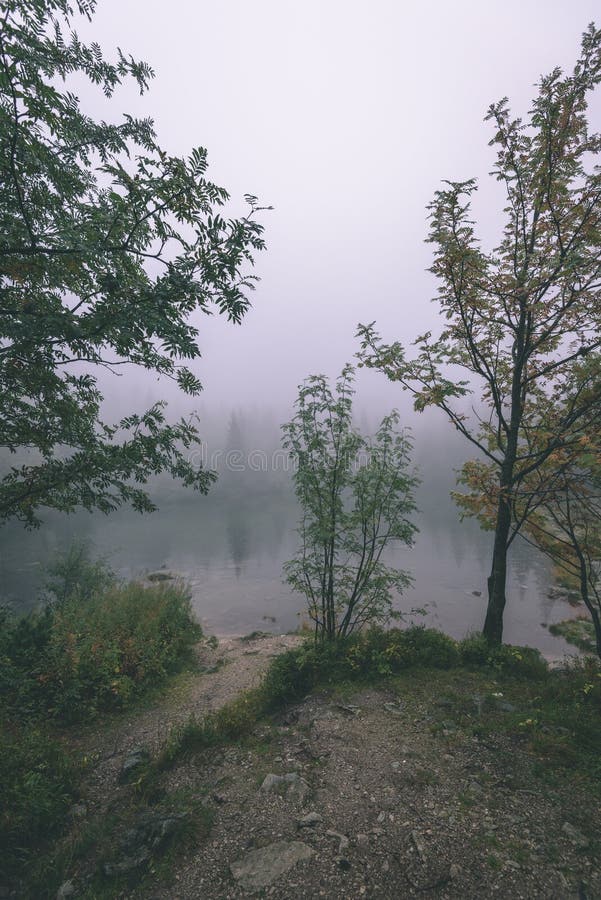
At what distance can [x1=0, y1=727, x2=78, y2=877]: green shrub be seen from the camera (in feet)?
13.9

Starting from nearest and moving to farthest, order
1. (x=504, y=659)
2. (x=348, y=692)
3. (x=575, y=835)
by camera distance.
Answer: (x=575, y=835), (x=348, y=692), (x=504, y=659)

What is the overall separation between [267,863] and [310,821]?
618mm

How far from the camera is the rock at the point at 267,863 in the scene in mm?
3373

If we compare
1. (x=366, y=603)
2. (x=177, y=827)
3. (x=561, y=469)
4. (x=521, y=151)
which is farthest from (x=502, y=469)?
(x=177, y=827)

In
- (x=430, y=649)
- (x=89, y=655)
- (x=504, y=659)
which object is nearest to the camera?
(x=504, y=659)

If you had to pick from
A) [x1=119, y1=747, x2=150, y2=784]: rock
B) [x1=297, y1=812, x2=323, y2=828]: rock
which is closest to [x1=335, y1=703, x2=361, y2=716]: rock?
[x1=297, y1=812, x2=323, y2=828]: rock

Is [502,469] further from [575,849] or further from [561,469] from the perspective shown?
[575,849]

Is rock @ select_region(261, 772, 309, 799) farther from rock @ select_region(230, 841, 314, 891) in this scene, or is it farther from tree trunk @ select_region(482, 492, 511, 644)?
tree trunk @ select_region(482, 492, 511, 644)

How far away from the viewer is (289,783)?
15.0 ft

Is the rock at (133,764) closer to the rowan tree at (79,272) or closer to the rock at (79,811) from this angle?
the rock at (79,811)

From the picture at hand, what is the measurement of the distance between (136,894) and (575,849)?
14.1ft

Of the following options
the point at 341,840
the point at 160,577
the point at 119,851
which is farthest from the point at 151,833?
the point at 160,577

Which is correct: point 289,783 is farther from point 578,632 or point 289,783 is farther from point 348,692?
point 578,632

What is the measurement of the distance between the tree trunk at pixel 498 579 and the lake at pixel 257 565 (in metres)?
4.49
